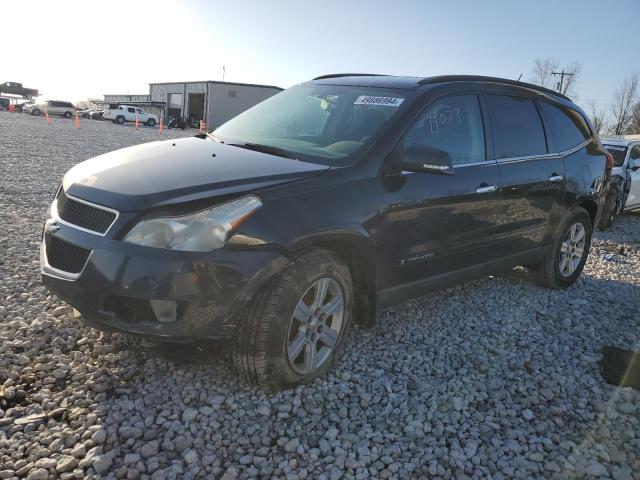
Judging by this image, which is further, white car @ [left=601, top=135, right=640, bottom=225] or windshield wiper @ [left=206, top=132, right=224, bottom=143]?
white car @ [left=601, top=135, right=640, bottom=225]

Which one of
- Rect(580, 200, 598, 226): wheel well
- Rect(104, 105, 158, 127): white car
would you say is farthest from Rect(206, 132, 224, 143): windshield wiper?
Rect(104, 105, 158, 127): white car

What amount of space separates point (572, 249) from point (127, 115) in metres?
44.3

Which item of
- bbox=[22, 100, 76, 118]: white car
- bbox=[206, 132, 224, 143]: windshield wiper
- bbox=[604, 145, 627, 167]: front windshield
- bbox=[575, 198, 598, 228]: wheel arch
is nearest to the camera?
bbox=[206, 132, 224, 143]: windshield wiper

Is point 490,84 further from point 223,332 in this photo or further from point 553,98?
point 223,332

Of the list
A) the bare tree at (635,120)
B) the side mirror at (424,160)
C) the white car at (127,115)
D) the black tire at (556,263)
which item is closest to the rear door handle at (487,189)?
the side mirror at (424,160)

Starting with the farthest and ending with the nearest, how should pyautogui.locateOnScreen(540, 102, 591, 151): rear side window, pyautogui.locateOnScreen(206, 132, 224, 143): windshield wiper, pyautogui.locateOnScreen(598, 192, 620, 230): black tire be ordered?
1. pyautogui.locateOnScreen(598, 192, 620, 230): black tire
2. pyautogui.locateOnScreen(540, 102, 591, 151): rear side window
3. pyautogui.locateOnScreen(206, 132, 224, 143): windshield wiper

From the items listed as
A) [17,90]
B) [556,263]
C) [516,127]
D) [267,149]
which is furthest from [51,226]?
[17,90]

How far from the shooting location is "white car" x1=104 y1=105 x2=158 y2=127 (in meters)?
44.0

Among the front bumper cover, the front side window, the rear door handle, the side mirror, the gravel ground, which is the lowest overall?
the gravel ground

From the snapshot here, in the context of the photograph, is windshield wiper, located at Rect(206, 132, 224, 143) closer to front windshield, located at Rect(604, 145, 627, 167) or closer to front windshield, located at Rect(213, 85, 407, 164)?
front windshield, located at Rect(213, 85, 407, 164)

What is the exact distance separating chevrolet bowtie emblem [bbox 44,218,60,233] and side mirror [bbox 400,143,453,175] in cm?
206

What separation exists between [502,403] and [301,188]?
1743 millimetres

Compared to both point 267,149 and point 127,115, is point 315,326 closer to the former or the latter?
point 267,149

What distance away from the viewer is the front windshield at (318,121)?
3.52 meters
